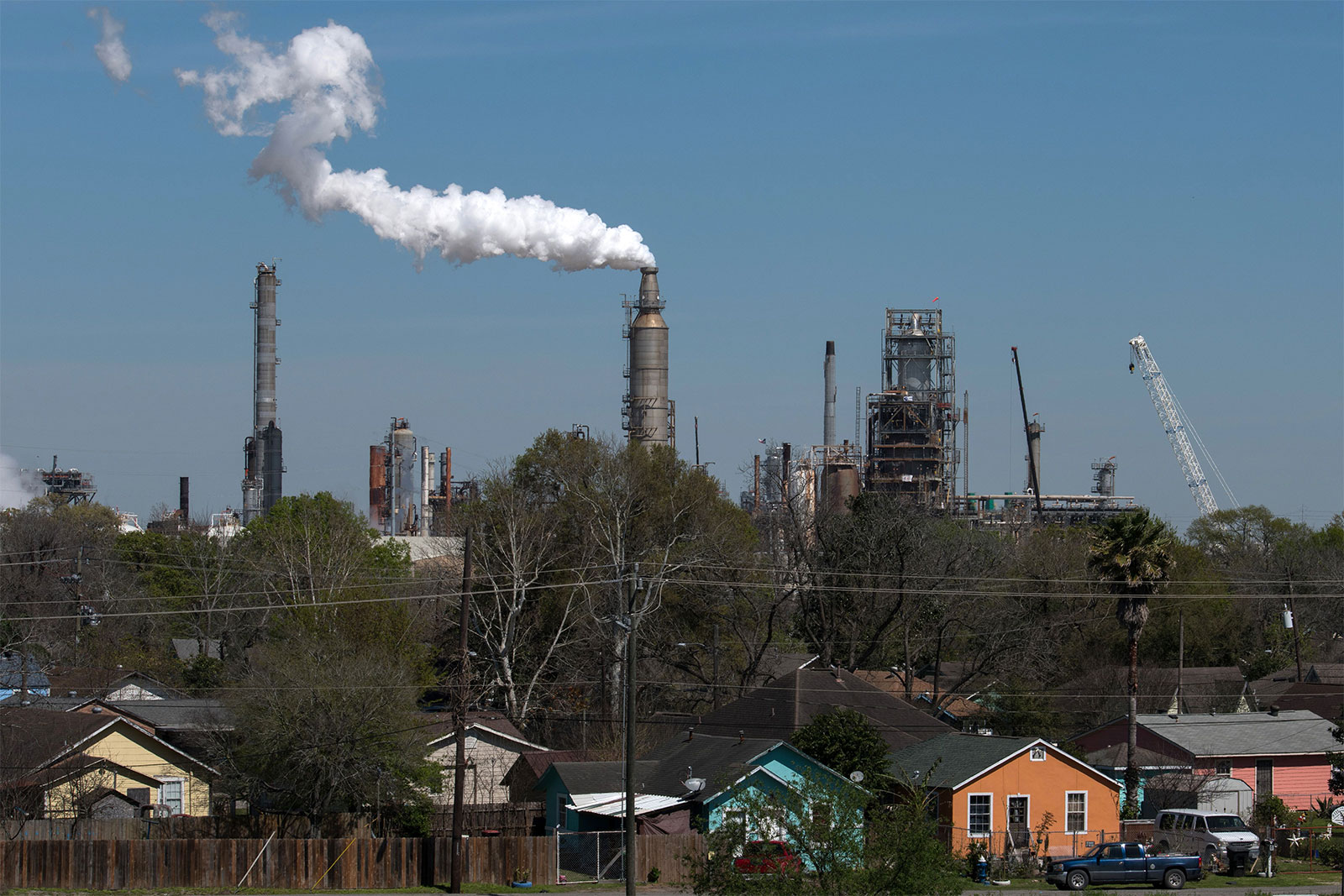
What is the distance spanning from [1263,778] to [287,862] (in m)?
31.0

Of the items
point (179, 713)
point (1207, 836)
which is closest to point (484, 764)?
point (179, 713)

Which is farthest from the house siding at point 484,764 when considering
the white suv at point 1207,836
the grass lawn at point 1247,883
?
the white suv at point 1207,836

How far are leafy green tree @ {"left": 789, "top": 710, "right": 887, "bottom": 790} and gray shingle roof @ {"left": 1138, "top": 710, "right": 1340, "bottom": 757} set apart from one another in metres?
11.5

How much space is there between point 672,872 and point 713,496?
32818 mm

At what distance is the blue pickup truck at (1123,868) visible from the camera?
34688 mm

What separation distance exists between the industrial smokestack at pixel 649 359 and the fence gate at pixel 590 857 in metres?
61.7

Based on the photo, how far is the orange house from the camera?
3791cm

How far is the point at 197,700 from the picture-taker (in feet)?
164

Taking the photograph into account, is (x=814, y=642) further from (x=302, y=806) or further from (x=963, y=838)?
(x=302, y=806)

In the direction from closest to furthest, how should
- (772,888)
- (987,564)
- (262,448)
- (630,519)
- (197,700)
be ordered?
(772,888), (197,700), (630,519), (987,564), (262,448)

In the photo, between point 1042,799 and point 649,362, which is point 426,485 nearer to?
point 649,362

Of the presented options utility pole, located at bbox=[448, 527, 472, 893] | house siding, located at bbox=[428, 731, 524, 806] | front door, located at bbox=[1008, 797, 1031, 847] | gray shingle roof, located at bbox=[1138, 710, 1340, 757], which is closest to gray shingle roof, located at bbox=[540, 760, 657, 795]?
utility pole, located at bbox=[448, 527, 472, 893]

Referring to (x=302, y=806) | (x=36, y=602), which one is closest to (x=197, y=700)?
(x=302, y=806)

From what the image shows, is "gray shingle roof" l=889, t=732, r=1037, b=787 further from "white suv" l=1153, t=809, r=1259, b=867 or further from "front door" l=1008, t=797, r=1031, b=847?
"white suv" l=1153, t=809, r=1259, b=867
